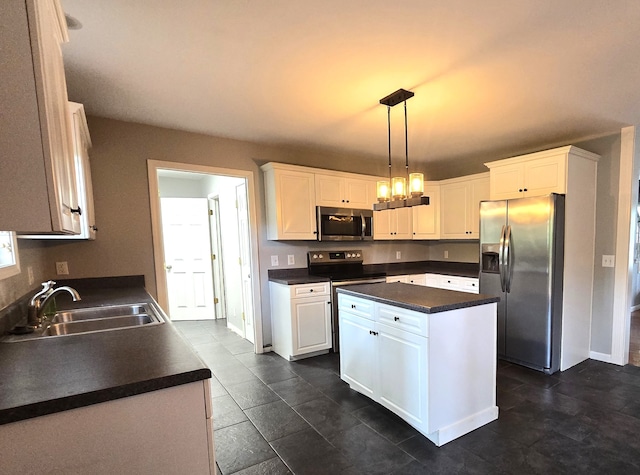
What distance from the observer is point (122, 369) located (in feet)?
3.22

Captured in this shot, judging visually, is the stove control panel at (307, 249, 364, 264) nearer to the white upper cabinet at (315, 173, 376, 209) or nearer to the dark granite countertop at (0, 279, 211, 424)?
the white upper cabinet at (315, 173, 376, 209)

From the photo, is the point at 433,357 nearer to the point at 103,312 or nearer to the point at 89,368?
the point at 89,368

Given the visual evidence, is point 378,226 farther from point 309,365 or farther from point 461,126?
point 309,365

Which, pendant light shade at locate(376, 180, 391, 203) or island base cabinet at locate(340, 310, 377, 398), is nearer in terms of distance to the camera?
island base cabinet at locate(340, 310, 377, 398)

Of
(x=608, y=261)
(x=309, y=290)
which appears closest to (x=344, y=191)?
(x=309, y=290)

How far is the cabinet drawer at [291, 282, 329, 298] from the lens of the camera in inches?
129

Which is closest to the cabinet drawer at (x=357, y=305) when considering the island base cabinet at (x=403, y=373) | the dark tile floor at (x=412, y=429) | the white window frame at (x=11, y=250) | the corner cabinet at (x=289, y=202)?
the island base cabinet at (x=403, y=373)

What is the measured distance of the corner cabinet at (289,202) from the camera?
3424mm

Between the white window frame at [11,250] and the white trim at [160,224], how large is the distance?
1.17m

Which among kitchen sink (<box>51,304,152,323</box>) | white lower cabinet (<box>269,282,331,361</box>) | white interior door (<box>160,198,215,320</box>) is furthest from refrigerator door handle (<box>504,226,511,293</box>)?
white interior door (<box>160,198,215,320</box>)

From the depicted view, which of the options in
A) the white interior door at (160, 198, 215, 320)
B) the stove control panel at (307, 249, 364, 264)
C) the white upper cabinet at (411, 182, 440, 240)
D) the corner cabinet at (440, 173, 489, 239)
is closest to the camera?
the stove control panel at (307, 249, 364, 264)

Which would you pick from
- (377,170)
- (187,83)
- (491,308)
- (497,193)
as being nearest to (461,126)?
(497,193)

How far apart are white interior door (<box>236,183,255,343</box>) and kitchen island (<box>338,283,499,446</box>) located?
1767mm

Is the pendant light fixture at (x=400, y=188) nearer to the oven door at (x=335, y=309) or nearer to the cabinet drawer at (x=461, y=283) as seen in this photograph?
the oven door at (x=335, y=309)
